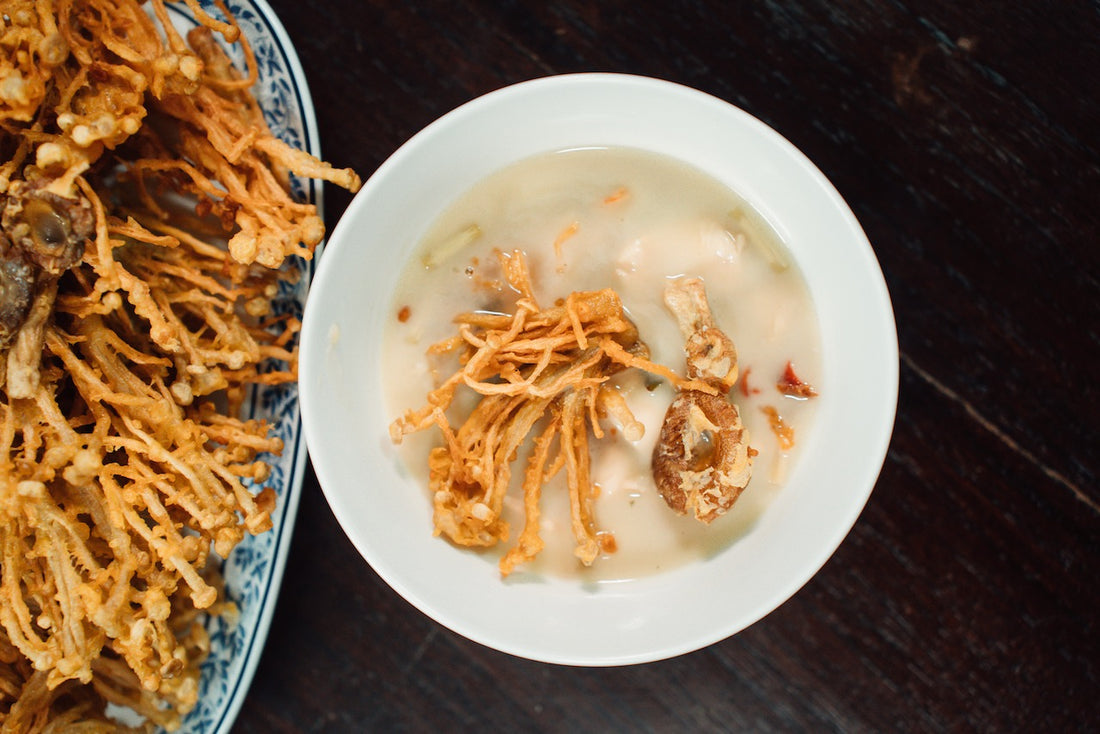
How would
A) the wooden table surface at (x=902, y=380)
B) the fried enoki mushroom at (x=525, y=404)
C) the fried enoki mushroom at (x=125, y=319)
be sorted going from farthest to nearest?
the wooden table surface at (x=902, y=380) → the fried enoki mushroom at (x=525, y=404) → the fried enoki mushroom at (x=125, y=319)

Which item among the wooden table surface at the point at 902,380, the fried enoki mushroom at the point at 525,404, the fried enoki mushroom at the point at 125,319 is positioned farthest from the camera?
the wooden table surface at the point at 902,380

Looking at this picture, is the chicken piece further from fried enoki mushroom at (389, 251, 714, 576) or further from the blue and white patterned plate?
the blue and white patterned plate

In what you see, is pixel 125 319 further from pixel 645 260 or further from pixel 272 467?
pixel 645 260

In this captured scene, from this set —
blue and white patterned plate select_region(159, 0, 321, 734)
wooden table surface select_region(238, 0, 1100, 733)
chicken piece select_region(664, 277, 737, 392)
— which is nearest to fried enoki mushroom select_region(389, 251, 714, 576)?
chicken piece select_region(664, 277, 737, 392)

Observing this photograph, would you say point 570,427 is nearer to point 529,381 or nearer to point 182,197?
point 529,381

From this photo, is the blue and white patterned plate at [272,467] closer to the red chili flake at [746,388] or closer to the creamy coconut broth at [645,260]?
the creamy coconut broth at [645,260]

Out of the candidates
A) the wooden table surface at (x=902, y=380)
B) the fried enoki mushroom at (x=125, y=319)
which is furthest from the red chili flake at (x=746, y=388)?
the fried enoki mushroom at (x=125, y=319)

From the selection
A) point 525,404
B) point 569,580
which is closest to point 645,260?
point 525,404
